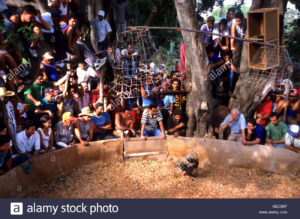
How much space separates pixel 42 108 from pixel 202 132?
3554 mm

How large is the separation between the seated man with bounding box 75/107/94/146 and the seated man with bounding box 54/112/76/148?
4.8 inches

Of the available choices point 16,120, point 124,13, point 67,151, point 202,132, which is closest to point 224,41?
point 202,132

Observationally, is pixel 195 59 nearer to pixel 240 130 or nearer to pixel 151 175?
pixel 240 130

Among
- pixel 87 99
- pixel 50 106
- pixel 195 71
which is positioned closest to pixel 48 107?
pixel 50 106

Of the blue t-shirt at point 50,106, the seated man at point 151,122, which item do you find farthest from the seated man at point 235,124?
the blue t-shirt at point 50,106

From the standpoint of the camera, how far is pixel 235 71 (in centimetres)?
779

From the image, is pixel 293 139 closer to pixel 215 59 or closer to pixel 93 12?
pixel 215 59

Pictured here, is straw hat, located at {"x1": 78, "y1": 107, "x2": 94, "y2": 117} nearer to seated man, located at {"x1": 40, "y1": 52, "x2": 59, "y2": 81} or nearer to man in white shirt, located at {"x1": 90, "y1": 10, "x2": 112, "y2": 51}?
seated man, located at {"x1": 40, "y1": 52, "x2": 59, "y2": 81}

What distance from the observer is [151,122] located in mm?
7457

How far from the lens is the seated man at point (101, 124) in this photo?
7273 mm

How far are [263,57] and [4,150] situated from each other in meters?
4.66

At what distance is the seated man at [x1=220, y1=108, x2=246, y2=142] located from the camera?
691 centimetres

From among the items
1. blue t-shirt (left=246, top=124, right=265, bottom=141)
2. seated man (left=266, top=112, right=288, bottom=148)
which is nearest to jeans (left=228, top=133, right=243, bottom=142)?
blue t-shirt (left=246, top=124, right=265, bottom=141)

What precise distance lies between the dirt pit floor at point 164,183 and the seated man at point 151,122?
0.86 metres
